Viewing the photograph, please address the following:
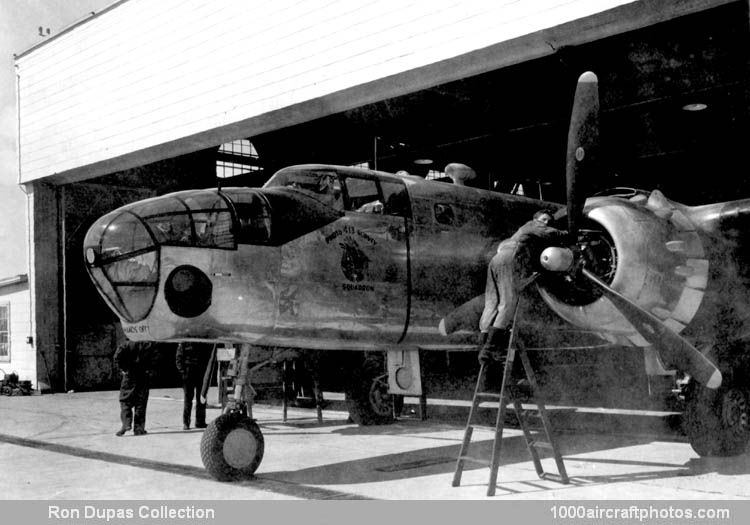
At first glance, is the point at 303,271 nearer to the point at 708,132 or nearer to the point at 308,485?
the point at 308,485

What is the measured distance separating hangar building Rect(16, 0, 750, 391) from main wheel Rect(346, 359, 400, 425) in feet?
15.7

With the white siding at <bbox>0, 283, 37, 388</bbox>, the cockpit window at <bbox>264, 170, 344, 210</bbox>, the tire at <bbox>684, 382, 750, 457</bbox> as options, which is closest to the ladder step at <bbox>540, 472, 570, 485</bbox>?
the tire at <bbox>684, 382, 750, 457</bbox>

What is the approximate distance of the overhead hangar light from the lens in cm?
1619

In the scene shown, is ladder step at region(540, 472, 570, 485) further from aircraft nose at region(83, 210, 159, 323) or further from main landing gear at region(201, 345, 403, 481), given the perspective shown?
aircraft nose at region(83, 210, 159, 323)

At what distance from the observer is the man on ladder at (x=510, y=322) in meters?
7.44

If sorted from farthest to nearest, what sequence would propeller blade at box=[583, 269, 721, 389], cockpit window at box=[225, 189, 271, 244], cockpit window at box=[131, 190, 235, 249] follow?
propeller blade at box=[583, 269, 721, 389] → cockpit window at box=[225, 189, 271, 244] → cockpit window at box=[131, 190, 235, 249]

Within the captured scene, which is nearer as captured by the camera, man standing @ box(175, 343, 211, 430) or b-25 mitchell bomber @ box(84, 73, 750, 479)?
b-25 mitchell bomber @ box(84, 73, 750, 479)

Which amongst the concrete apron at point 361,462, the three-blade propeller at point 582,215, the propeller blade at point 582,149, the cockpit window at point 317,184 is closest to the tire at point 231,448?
the concrete apron at point 361,462

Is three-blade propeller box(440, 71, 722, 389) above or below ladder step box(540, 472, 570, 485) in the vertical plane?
above

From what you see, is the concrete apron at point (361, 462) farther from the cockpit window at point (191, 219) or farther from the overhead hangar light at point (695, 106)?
the overhead hangar light at point (695, 106)

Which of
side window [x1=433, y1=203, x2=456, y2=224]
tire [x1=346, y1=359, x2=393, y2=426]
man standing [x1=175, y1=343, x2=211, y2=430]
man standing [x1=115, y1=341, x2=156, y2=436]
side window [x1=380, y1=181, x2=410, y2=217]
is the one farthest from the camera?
tire [x1=346, y1=359, x2=393, y2=426]

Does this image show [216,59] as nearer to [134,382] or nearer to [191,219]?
[134,382]

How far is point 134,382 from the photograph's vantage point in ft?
41.2

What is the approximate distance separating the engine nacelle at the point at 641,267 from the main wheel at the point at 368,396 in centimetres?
500
